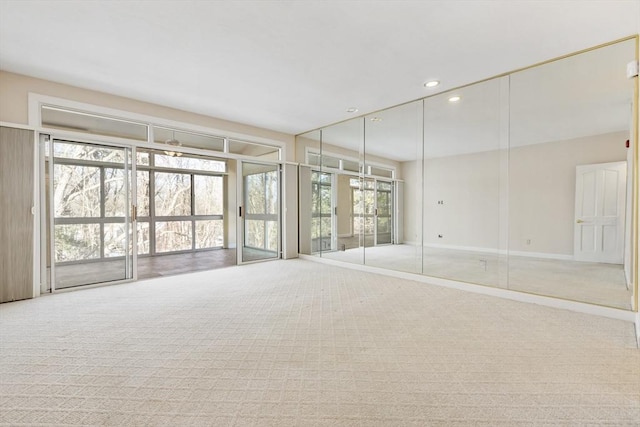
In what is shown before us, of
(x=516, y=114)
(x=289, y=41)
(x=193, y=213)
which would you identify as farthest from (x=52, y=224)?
(x=516, y=114)

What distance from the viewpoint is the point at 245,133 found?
565cm

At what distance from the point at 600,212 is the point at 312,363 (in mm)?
5407

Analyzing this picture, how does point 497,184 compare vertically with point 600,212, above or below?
above

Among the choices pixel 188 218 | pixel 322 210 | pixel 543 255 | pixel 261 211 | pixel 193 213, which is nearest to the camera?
pixel 543 255

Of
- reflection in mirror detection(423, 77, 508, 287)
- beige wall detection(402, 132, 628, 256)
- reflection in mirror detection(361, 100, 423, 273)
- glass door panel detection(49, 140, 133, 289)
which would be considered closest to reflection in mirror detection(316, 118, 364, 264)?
reflection in mirror detection(361, 100, 423, 273)

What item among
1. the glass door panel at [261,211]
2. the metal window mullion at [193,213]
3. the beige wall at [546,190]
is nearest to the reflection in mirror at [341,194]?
the glass door panel at [261,211]

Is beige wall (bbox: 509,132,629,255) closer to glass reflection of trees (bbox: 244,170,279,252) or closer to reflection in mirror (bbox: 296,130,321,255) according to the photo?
reflection in mirror (bbox: 296,130,321,255)

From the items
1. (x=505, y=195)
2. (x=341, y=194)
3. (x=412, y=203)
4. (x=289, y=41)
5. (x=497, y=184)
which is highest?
(x=289, y=41)

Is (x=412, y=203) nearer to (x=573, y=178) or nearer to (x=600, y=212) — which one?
(x=573, y=178)

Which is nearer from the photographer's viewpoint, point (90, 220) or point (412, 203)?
point (90, 220)

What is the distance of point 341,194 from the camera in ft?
20.7

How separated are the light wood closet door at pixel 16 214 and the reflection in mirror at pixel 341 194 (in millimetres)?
4655

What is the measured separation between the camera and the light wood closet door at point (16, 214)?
3348 mm

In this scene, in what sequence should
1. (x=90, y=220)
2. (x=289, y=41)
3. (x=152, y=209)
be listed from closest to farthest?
(x=289, y=41) → (x=90, y=220) → (x=152, y=209)
